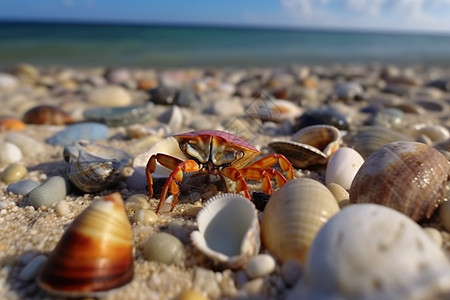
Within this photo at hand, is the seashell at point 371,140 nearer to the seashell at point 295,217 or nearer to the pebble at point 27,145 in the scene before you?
the seashell at point 295,217

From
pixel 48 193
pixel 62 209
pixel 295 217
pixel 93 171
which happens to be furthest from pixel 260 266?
pixel 48 193

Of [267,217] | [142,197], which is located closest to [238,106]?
[142,197]

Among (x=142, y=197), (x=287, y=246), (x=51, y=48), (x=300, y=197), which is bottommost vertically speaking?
(x=51, y=48)

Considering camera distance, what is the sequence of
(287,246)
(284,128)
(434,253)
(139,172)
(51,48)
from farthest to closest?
1. (51,48)
2. (284,128)
3. (139,172)
4. (287,246)
5. (434,253)

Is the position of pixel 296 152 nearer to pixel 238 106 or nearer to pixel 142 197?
pixel 142 197

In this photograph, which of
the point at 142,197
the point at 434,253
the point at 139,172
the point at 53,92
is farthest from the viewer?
the point at 53,92

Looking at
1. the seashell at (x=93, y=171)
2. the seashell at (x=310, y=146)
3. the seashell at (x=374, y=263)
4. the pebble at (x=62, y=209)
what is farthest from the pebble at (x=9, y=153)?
the seashell at (x=374, y=263)

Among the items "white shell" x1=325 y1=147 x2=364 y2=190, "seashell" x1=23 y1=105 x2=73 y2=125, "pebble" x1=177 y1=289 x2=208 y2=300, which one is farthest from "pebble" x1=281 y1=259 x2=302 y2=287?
"seashell" x1=23 y1=105 x2=73 y2=125
